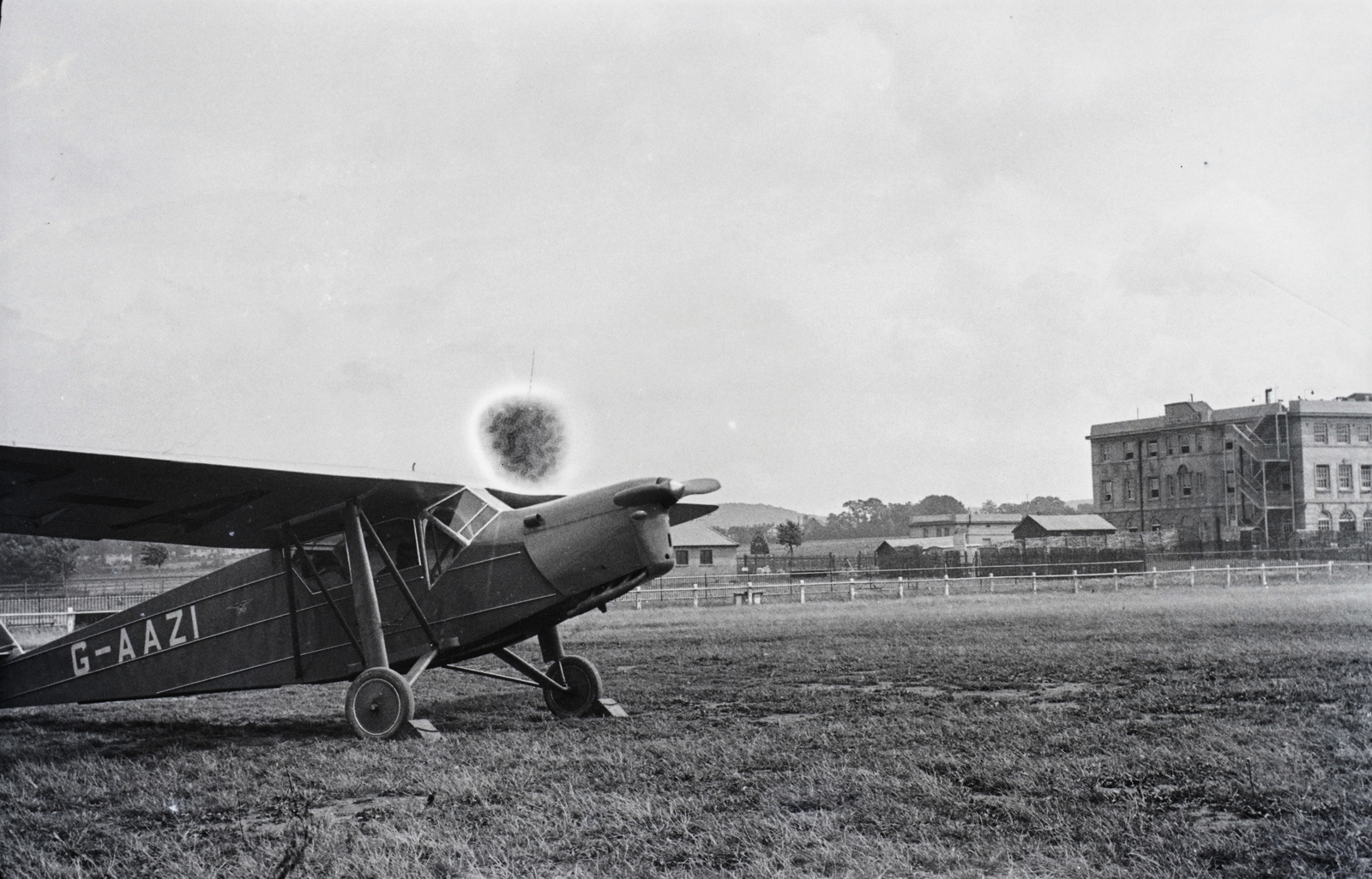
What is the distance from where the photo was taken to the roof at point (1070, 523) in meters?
76.8

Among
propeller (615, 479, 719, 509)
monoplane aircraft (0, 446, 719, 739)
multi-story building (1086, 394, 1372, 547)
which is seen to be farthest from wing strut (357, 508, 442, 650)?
multi-story building (1086, 394, 1372, 547)

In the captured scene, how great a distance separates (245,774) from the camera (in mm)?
6926

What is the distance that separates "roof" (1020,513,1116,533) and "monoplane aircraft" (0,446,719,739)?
243 feet

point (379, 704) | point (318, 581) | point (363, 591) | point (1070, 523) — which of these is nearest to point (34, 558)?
point (318, 581)

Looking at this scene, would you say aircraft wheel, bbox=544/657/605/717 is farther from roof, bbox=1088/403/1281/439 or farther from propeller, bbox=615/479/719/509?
roof, bbox=1088/403/1281/439

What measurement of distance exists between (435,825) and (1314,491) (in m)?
70.7

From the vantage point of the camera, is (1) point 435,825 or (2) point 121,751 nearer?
(1) point 435,825

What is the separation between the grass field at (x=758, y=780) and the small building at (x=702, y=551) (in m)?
56.3

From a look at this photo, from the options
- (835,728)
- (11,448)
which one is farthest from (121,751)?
(835,728)

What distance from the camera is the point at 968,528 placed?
108 m

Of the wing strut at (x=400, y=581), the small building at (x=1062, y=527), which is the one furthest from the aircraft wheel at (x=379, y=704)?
the small building at (x=1062, y=527)

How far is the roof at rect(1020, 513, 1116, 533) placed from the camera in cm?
7681

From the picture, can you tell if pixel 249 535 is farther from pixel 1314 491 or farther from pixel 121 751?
pixel 1314 491

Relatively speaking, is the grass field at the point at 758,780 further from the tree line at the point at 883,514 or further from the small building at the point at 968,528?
the tree line at the point at 883,514
